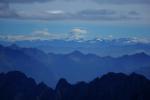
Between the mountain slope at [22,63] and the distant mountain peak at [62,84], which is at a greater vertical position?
the mountain slope at [22,63]

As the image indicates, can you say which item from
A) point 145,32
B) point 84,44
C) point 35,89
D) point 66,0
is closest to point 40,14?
point 66,0

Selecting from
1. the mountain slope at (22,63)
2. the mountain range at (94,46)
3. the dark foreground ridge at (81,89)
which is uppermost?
the mountain range at (94,46)

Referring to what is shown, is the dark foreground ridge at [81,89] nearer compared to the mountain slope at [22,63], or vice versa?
the dark foreground ridge at [81,89]

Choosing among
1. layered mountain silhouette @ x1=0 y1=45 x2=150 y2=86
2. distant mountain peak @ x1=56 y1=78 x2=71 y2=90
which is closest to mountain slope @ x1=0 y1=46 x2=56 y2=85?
layered mountain silhouette @ x1=0 y1=45 x2=150 y2=86

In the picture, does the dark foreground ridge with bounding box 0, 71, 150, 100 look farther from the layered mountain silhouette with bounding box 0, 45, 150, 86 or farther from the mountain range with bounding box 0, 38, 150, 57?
the mountain range with bounding box 0, 38, 150, 57

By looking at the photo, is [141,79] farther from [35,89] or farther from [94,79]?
[35,89]

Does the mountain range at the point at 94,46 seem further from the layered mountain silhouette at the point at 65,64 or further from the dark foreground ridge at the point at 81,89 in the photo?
the dark foreground ridge at the point at 81,89

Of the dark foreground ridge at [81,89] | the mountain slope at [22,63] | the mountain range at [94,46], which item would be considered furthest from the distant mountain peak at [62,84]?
the mountain range at [94,46]

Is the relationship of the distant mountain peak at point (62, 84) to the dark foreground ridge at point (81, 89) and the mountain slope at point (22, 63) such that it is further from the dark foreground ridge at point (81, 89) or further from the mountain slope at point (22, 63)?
the mountain slope at point (22, 63)
